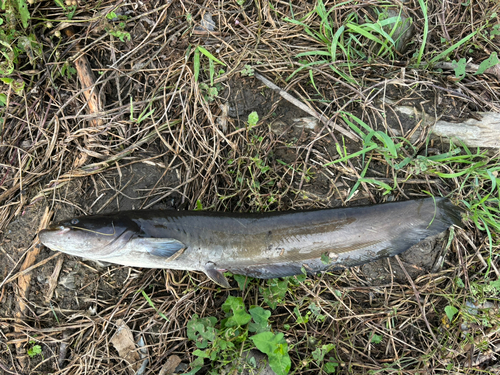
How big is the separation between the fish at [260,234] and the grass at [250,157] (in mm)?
272

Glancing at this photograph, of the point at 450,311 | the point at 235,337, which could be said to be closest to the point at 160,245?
the point at 235,337

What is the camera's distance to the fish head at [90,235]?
9.29ft

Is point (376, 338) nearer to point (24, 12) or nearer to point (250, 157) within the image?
point (250, 157)

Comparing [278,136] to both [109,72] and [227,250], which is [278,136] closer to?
[227,250]

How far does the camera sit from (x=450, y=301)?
10.4 feet

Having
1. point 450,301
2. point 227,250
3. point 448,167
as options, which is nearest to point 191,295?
point 227,250

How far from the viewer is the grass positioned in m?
3.13

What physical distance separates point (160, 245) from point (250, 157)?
3.82ft

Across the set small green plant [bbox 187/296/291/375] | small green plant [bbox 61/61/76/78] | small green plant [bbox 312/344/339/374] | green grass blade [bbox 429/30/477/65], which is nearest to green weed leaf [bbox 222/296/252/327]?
small green plant [bbox 187/296/291/375]

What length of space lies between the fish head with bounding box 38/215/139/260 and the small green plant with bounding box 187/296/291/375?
0.96 metres

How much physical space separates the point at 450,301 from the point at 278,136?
7.57ft

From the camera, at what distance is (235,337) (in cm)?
295

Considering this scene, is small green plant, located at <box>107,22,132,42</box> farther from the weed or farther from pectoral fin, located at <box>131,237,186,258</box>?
the weed

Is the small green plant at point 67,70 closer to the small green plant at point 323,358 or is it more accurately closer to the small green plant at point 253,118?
the small green plant at point 253,118
